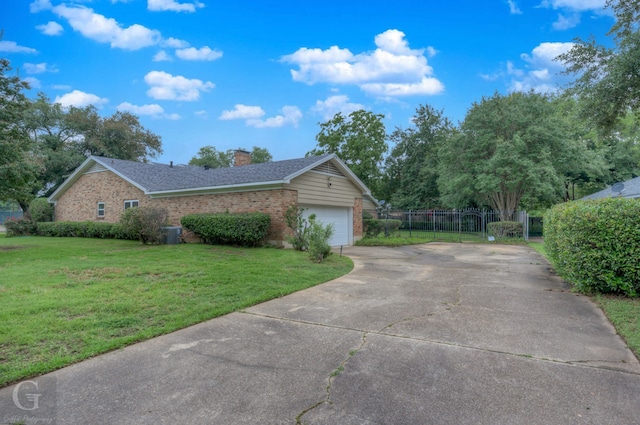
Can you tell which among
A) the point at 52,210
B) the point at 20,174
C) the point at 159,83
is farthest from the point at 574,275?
the point at 52,210

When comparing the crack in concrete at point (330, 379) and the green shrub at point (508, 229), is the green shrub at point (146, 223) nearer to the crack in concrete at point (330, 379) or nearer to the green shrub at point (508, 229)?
the crack in concrete at point (330, 379)

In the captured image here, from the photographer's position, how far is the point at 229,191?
1446cm

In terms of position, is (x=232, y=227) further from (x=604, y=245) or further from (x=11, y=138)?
(x=604, y=245)

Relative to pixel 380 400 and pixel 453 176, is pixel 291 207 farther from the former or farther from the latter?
pixel 453 176

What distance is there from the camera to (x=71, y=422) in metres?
2.41

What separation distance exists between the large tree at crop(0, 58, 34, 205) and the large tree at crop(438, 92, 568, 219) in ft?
69.2

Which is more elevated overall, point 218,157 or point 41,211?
point 218,157

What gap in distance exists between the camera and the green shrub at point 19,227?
1988 centimetres

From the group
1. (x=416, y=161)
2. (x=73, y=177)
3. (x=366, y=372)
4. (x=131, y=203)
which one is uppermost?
(x=416, y=161)

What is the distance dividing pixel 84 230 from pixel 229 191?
8916 mm

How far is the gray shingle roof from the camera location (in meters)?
13.9

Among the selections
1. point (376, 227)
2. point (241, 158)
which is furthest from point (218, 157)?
point (376, 227)

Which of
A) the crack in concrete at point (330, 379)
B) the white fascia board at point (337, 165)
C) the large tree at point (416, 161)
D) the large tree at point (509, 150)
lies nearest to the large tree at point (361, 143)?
the large tree at point (416, 161)

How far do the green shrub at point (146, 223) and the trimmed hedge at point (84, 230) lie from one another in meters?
0.74
